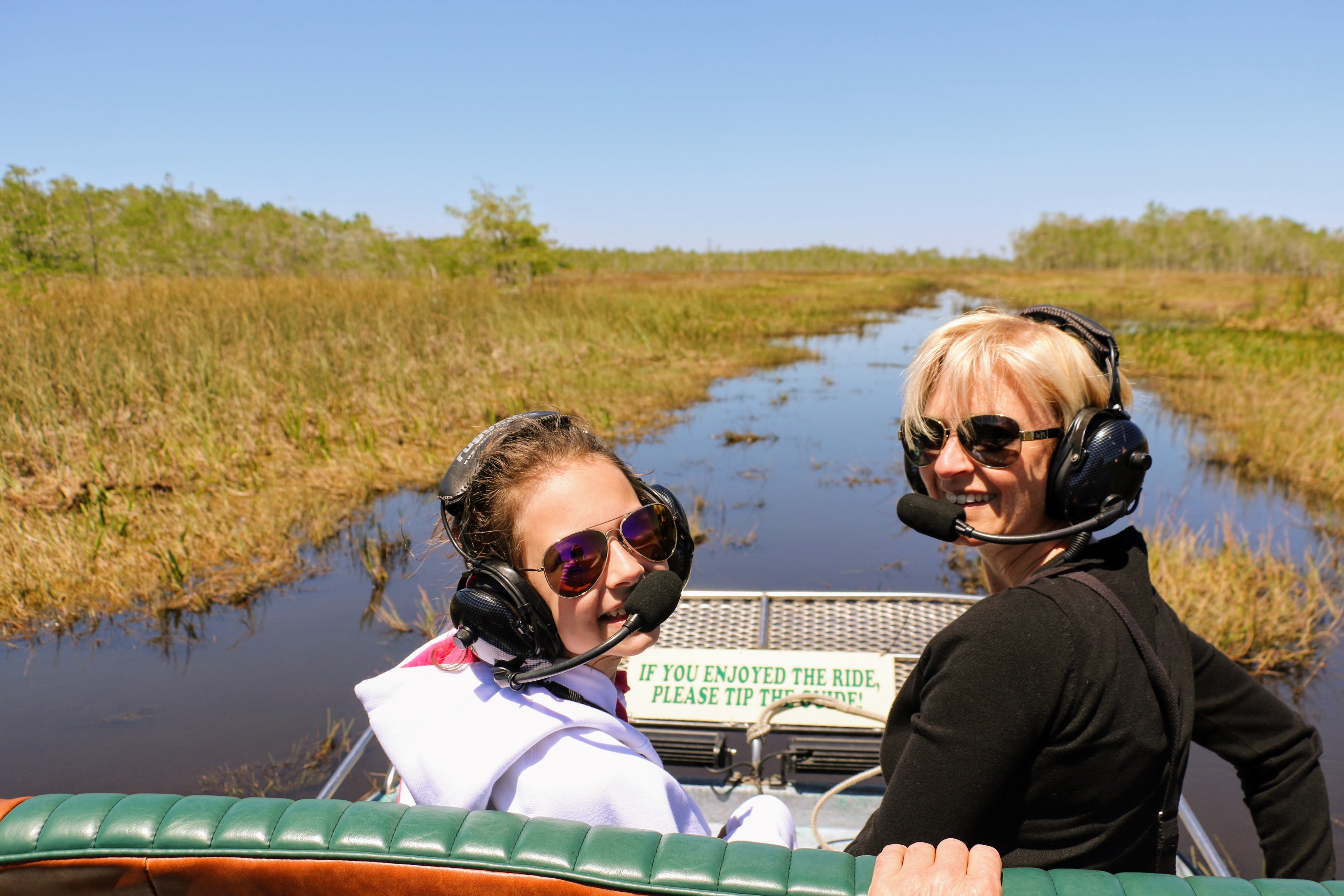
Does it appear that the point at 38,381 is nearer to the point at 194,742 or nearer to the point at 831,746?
the point at 194,742

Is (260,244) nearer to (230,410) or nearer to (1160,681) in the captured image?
(230,410)

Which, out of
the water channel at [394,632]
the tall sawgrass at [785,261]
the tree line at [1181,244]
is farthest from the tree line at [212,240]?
the tree line at [1181,244]

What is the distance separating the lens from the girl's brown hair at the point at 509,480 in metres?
1.40

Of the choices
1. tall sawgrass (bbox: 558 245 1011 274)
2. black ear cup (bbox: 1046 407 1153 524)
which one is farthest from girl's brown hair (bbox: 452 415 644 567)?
tall sawgrass (bbox: 558 245 1011 274)

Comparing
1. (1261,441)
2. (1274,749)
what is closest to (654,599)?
(1274,749)

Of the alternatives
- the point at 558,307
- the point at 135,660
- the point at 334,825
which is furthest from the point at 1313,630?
the point at 558,307

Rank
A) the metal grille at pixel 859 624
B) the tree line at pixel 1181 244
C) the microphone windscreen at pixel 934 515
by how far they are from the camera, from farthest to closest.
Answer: the tree line at pixel 1181 244 → the metal grille at pixel 859 624 → the microphone windscreen at pixel 934 515

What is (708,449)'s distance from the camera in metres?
9.90

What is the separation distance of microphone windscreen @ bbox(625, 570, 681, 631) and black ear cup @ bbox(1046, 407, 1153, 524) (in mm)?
743

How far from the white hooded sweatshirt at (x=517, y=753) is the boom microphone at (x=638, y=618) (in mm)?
31

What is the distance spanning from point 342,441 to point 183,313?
321 centimetres

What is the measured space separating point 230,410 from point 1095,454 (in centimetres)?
857

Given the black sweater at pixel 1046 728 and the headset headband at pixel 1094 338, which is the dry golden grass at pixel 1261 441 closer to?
the headset headband at pixel 1094 338

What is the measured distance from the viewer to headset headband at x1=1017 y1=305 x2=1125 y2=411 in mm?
1521
